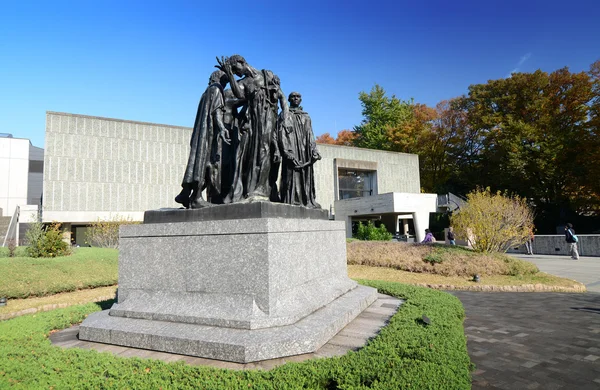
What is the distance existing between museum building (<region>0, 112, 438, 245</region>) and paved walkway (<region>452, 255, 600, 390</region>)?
2023 centimetres

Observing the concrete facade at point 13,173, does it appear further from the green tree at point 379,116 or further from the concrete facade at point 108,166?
the green tree at point 379,116

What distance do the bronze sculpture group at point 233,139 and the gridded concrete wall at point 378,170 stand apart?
2699 cm

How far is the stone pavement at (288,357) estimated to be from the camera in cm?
344

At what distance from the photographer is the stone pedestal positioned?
3.73 meters

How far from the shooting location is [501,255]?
1289 centimetres

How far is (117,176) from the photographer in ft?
89.1

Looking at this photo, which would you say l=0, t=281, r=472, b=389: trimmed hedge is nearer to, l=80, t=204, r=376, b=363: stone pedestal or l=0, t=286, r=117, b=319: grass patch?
l=80, t=204, r=376, b=363: stone pedestal

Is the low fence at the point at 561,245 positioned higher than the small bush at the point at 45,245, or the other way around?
the small bush at the point at 45,245

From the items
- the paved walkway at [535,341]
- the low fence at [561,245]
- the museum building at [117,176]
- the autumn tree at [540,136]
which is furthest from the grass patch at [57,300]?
the autumn tree at [540,136]

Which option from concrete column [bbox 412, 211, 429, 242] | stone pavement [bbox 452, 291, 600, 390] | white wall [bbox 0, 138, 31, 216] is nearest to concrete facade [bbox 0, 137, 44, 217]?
white wall [bbox 0, 138, 31, 216]

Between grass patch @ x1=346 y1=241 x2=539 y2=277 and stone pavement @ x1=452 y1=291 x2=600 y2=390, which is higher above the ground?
grass patch @ x1=346 y1=241 x2=539 y2=277

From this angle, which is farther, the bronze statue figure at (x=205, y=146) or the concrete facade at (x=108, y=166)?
the concrete facade at (x=108, y=166)

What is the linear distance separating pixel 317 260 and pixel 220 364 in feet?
7.75

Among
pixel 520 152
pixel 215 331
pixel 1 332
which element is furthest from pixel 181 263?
pixel 520 152
